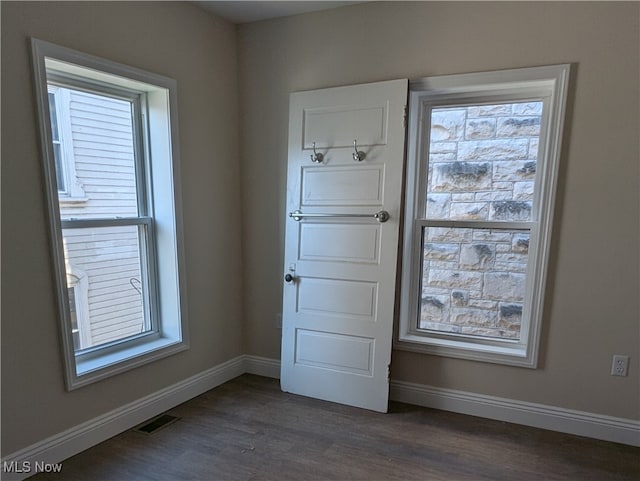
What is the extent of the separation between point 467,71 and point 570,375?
75.0 inches

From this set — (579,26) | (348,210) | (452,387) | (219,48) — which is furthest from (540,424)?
(219,48)

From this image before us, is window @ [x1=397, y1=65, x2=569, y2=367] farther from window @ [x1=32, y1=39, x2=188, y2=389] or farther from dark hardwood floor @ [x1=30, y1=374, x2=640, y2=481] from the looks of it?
window @ [x1=32, y1=39, x2=188, y2=389]

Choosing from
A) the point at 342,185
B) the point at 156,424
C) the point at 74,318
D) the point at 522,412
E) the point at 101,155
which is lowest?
the point at 156,424

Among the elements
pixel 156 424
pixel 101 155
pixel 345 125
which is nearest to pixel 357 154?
pixel 345 125

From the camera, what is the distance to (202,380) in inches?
114

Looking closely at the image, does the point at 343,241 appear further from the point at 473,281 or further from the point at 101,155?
the point at 101,155

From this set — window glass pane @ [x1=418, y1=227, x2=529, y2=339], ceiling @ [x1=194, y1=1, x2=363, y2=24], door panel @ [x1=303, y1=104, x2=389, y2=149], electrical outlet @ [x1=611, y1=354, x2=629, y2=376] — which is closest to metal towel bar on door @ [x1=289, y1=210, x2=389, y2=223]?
window glass pane @ [x1=418, y1=227, x2=529, y2=339]

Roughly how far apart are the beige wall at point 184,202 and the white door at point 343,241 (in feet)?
1.75

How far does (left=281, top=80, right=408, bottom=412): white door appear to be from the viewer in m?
2.56

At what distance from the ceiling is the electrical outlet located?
2.69 meters

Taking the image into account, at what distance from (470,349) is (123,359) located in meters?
2.12

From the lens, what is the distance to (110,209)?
7.88ft

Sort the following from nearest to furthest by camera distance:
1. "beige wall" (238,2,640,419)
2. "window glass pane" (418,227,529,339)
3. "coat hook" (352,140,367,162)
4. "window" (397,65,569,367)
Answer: "beige wall" (238,2,640,419) → "window" (397,65,569,367) → "window glass pane" (418,227,529,339) → "coat hook" (352,140,367,162)

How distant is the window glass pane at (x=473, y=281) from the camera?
2.50 meters
